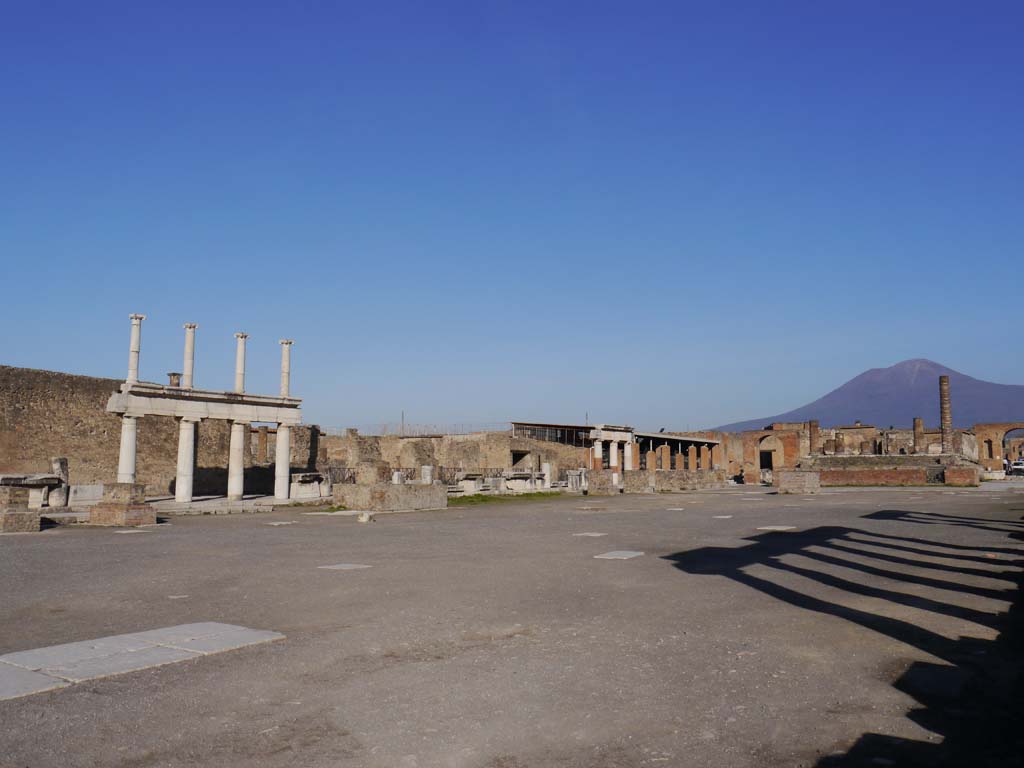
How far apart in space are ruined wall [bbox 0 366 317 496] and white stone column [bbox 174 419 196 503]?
6789mm

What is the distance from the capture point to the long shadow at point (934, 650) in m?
3.43

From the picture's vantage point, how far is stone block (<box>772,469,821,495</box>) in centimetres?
3472

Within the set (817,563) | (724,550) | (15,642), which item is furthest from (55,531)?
(817,563)

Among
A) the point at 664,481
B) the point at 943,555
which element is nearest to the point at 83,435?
the point at 664,481

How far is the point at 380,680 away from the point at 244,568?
5.99 metres

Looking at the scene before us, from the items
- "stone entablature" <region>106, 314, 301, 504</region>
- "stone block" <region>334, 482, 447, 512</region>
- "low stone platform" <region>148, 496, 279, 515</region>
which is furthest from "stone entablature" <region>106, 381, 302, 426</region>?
"stone block" <region>334, 482, 447, 512</region>

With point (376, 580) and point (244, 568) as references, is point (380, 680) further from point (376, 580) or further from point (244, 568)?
point (244, 568)

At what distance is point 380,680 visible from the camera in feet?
15.3

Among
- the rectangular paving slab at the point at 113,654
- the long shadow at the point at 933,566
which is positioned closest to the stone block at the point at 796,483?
the long shadow at the point at 933,566

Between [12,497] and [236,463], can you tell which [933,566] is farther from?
[236,463]

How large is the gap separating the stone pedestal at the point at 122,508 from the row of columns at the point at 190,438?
7.97 meters

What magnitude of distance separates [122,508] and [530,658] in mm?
15569

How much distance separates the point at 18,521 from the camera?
15.7 m

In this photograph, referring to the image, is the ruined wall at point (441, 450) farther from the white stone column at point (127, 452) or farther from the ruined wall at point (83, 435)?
the white stone column at point (127, 452)
